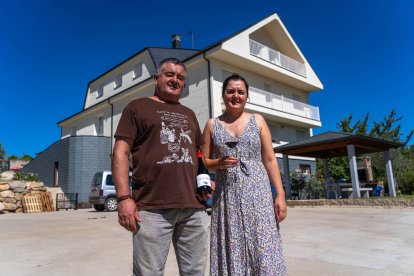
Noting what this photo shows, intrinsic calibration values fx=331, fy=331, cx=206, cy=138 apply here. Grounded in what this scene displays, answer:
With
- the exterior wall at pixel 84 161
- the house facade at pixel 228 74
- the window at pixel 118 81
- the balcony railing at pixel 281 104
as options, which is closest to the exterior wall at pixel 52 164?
the house facade at pixel 228 74

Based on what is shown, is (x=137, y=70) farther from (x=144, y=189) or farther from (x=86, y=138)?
(x=144, y=189)

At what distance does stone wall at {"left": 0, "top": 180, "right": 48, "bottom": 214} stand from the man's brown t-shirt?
59.8 feet

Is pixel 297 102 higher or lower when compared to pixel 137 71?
lower

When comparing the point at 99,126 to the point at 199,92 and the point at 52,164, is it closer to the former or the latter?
the point at 52,164

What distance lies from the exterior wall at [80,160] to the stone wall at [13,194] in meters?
3.17

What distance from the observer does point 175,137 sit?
2.33m

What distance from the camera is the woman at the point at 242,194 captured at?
Answer: 2332 mm

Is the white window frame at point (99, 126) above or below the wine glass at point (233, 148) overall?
above

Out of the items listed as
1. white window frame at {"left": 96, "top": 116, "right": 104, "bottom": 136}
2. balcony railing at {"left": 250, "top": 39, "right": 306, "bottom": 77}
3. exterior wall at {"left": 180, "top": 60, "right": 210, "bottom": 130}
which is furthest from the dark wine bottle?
white window frame at {"left": 96, "top": 116, "right": 104, "bottom": 136}

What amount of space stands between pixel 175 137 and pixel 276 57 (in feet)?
71.7

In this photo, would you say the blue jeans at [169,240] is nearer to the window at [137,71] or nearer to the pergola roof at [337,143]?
the pergola roof at [337,143]

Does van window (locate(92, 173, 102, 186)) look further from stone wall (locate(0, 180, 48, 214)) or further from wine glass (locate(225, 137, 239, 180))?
wine glass (locate(225, 137, 239, 180))

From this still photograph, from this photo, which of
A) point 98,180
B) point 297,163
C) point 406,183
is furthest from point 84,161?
point 406,183

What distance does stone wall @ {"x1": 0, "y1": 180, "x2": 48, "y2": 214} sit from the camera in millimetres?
17359
